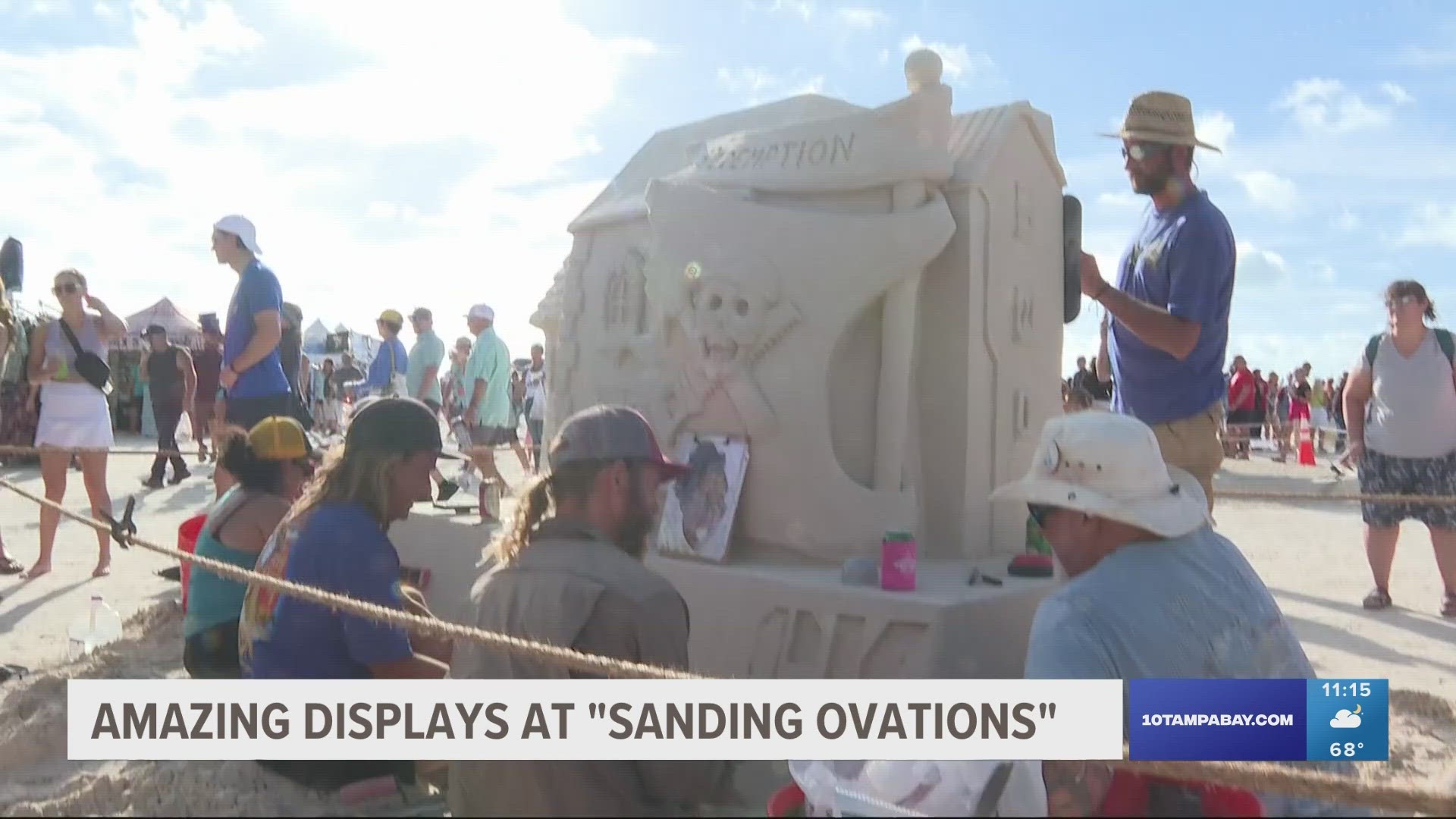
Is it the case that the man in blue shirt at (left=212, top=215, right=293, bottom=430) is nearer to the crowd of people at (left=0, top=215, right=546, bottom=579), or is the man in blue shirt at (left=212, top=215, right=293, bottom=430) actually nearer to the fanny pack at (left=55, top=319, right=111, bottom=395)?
the crowd of people at (left=0, top=215, right=546, bottom=579)

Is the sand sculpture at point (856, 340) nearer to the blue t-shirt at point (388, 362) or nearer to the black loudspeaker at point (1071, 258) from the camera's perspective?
the black loudspeaker at point (1071, 258)

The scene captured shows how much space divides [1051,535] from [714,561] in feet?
6.20

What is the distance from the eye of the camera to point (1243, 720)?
1.88 meters

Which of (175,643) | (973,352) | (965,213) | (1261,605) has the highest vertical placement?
(965,213)

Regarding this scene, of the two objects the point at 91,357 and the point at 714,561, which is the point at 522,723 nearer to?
the point at 714,561

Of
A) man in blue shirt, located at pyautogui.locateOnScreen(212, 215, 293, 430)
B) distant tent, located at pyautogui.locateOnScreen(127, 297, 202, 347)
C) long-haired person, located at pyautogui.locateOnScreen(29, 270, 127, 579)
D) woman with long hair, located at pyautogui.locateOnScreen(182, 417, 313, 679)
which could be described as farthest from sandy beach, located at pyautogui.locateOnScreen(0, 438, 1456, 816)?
distant tent, located at pyautogui.locateOnScreen(127, 297, 202, 347)

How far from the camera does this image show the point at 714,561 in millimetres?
3801

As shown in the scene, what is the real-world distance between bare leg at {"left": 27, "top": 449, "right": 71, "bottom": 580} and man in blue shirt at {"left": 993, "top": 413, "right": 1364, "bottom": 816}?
503cm

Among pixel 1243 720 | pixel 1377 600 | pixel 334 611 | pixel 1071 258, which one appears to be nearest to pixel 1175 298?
pixel 1071 258

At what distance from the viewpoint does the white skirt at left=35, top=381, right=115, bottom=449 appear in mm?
5363

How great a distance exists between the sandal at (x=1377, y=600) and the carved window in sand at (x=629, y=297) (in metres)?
3.63

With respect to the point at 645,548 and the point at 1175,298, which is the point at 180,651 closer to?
the point at 645,548

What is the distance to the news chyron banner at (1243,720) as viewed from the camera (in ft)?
5.81

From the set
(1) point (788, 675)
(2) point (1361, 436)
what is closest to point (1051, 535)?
(1) point (788, 675)
